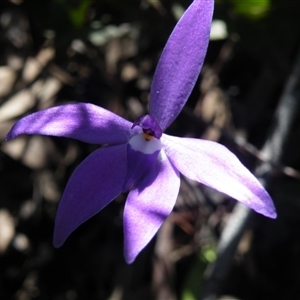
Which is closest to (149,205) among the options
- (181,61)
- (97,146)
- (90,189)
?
(90,189)

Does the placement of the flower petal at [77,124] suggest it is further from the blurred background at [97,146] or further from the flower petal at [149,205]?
the blurred background at [97,146]

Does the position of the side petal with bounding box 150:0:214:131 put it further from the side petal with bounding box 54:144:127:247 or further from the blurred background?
the blurred background

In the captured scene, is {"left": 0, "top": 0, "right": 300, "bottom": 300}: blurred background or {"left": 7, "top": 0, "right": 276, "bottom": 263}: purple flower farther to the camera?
{"left": 0, "top": 0, "right": 300, "bottom": 300}: blurred background

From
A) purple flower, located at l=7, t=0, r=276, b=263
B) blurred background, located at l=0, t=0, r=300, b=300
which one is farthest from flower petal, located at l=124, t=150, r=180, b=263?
blurred background, located at l=0, t=0, r=300, b=300

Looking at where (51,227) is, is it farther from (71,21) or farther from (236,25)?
(236,25)

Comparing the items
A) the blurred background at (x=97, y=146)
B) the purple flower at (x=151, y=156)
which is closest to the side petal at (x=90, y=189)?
the purple flower at (x=151, y=156)

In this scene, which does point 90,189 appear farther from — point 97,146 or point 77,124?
point 97,146
